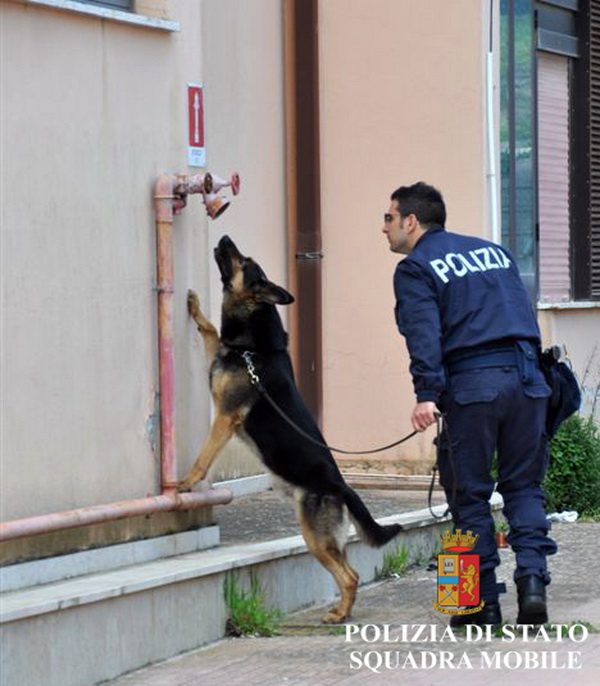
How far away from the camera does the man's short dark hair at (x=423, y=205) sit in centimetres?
733

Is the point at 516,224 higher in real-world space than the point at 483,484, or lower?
higher

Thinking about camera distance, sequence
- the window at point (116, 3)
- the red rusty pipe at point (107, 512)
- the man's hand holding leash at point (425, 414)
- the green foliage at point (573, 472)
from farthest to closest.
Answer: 1. the green foliage at point (573, 472)
2. the window at point (116, 3)
3. the man's hand holding leash at point (425, 414)
4. the red rusty pipe at point (107, 512)

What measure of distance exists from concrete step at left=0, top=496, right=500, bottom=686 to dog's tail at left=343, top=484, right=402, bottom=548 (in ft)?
1.43

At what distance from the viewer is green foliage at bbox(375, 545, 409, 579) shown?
29.2 ft

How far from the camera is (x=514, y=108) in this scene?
12008 mm

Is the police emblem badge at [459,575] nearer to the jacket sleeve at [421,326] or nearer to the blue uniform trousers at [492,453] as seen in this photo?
the blue uniform trousers at [492,453]

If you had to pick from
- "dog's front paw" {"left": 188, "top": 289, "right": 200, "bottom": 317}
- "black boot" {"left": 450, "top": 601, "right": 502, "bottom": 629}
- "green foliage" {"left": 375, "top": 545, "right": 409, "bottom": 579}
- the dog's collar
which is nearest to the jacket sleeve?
the dog's collar

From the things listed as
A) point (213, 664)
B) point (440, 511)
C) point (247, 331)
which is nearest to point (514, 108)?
point (440, 511)

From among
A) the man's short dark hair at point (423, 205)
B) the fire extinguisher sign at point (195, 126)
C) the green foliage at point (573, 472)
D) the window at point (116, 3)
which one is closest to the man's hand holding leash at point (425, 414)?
the man's short dark hair at point (423, 205)

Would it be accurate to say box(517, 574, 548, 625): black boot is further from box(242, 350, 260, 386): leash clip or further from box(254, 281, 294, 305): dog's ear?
box(254, 281, 294, 305): dog's ear

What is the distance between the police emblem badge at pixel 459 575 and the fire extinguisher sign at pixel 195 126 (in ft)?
7.35

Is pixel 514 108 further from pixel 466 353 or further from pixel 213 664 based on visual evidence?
pixel 213 664

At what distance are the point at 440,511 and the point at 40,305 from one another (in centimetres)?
372

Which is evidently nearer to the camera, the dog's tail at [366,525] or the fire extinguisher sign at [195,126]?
the dog's tail at [366,525]
